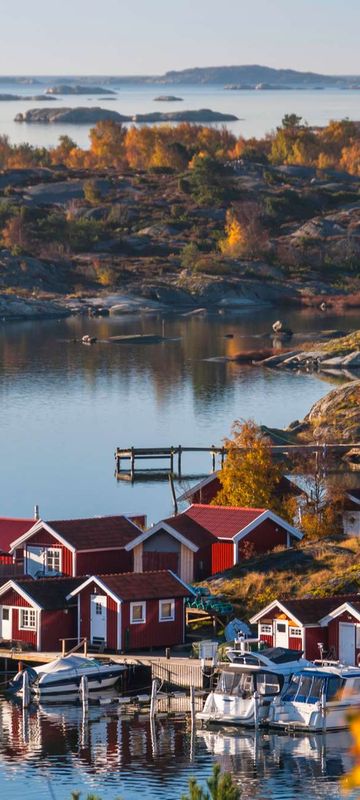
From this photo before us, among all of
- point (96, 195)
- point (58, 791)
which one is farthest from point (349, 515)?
point (96, 195)

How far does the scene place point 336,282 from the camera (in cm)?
A: 15850

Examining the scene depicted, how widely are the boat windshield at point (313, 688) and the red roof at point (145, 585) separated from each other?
6.05 meters

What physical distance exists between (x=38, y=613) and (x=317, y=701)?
347 inches

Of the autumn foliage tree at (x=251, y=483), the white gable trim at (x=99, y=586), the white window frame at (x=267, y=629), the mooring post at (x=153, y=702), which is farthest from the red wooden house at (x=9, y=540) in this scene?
the mooring post at (x=153, y=702)

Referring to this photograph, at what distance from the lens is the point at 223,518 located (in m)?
50.3

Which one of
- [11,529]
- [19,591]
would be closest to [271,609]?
[19,591]

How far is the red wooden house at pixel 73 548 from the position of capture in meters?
48.0

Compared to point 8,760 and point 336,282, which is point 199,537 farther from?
point 336,282

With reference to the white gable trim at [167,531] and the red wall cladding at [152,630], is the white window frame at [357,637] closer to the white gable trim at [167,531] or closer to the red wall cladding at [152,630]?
the red wall cladding at [152,630]

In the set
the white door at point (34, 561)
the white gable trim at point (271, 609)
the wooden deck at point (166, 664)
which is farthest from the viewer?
the white door at point (34, 561)

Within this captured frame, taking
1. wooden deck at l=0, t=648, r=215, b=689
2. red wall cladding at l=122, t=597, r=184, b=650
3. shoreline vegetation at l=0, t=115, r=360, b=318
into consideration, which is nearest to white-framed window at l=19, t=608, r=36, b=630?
wooden deck at l=0, t=648, r=215, b=689

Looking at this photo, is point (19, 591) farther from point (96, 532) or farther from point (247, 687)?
point (247, 687)

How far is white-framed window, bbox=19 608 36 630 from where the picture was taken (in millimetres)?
44375

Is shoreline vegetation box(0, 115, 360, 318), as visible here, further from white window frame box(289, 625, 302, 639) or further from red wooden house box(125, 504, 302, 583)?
white window frame box(289, 625, 302, 639)
